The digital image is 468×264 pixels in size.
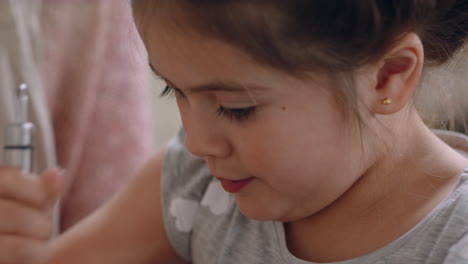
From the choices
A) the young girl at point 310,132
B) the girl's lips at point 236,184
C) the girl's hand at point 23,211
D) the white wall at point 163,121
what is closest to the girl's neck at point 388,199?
the young girl at point 310,132

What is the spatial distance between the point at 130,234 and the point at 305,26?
0.40m

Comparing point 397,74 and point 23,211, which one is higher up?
point 397,74

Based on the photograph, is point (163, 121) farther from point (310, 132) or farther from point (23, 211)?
point (310, 132)

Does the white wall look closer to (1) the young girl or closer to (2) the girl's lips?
(1) the young girl

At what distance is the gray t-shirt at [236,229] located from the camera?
0.52 metres

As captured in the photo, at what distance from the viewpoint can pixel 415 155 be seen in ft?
1.90

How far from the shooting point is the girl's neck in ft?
1.81

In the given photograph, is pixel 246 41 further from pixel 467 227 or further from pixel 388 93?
pixel 467 227

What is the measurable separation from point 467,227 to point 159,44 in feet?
1.05

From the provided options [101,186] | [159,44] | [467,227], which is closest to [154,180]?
[101,186]

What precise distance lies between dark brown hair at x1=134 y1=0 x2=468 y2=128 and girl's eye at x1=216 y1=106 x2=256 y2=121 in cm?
5

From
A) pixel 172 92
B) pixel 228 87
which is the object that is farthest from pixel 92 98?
pixel 228 87

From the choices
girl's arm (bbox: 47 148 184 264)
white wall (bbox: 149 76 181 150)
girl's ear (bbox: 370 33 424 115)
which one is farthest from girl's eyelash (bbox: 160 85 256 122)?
white wall (bbox: 149 76 181 150)

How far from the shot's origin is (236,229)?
2.12ft
